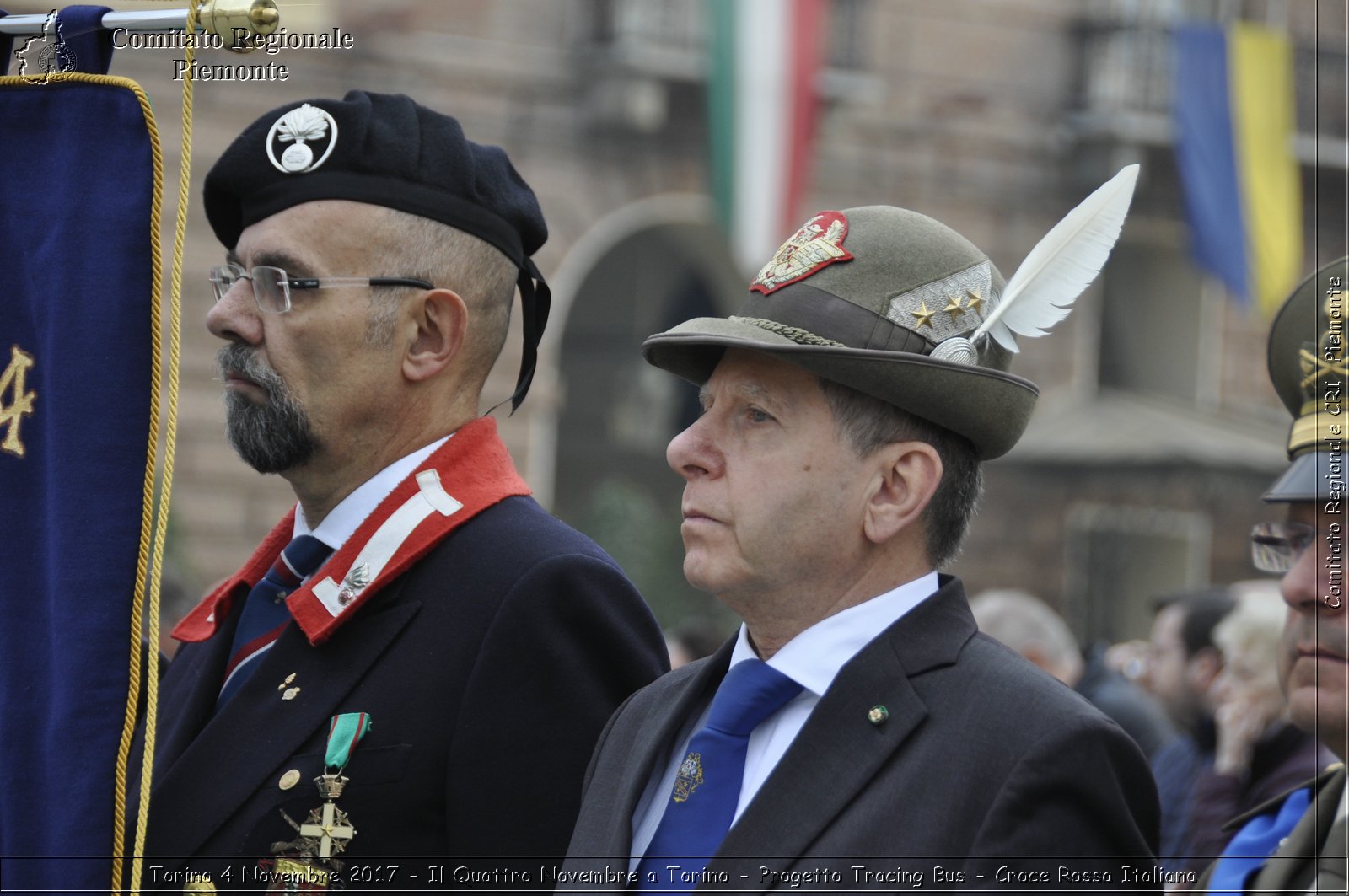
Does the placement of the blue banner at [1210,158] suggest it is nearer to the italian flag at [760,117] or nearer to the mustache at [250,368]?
the italian flag at [760,117]

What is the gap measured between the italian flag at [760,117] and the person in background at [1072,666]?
6.58m

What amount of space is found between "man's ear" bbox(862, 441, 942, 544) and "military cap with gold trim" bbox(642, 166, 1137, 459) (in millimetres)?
54

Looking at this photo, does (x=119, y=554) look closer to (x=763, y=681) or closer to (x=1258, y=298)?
(x=763, y=681)

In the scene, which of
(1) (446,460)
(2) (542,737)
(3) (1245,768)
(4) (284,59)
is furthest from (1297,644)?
(4) (284,59)

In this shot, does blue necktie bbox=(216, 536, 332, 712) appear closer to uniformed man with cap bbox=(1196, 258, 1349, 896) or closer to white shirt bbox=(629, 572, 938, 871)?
white shirt bbox=(629, 572, 938, 871)

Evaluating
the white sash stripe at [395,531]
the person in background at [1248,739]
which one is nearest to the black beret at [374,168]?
the white sash stripe at [395,531]

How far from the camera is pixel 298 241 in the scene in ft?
9.89

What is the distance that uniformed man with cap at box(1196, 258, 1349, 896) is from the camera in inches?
112

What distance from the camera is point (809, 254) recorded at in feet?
8.41

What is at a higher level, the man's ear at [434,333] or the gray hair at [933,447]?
the man's ear at [434,333]

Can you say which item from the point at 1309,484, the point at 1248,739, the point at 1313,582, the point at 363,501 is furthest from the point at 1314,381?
the point at 1248,739

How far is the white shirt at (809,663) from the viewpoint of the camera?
241 centimetres

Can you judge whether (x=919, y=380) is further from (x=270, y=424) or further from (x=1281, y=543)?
(x=270, y=424)

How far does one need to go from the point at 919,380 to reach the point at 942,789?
56 centimetres
